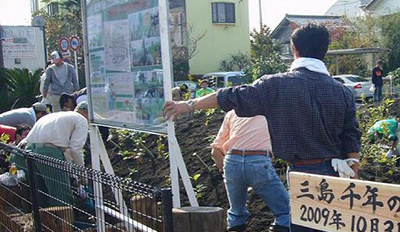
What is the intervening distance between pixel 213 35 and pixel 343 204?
122ft

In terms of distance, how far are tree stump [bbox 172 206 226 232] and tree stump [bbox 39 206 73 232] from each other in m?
1.08

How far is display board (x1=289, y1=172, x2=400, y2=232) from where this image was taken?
253 centimetres

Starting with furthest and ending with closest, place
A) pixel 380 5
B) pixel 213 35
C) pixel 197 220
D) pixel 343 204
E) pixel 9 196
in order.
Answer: pixel 380 5 < pixel 213 35 < pixel 9 196 < pixel 197 220 < pixel 343 204

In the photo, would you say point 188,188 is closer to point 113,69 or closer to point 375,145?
point 113,69

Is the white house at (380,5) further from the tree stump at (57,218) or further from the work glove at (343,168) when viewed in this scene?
the work glove at (343,168)

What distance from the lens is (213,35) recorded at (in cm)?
3944

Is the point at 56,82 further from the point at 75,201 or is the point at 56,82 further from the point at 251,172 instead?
the point at 251,172

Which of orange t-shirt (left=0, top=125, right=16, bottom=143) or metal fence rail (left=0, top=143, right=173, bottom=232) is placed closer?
metal fence rail (left=0, top=143, right=173, bottom=232)

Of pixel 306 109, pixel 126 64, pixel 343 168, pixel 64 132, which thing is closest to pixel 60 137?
pixel 64 132

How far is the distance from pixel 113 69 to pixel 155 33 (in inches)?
32.6

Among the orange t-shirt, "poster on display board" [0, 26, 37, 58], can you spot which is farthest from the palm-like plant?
"poster on display board" [0, 26, 37, 58]

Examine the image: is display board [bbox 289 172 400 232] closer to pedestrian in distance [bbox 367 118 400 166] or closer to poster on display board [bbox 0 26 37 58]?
pedestrian in distance [bbox 367 118 400 166]

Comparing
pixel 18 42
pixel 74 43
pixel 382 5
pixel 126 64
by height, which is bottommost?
pixel 126 64

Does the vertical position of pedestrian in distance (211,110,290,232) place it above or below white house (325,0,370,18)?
below
